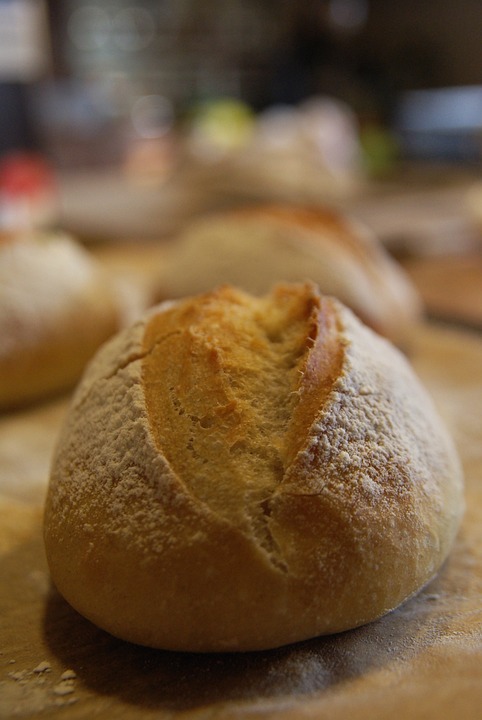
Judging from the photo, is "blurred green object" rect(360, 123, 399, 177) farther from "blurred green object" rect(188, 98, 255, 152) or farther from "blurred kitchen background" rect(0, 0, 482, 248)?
"blurred green object" rect(188, 98, 255, 152)

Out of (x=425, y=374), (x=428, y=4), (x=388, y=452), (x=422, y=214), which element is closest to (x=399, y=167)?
(x=422, y=214)

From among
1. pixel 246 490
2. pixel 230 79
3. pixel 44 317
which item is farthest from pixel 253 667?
pixel 230 79

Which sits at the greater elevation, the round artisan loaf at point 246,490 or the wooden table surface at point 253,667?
the round artisan loaf at point 246,490

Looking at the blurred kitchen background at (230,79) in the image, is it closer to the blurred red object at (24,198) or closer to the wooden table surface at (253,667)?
the blurred red object at (24,198)

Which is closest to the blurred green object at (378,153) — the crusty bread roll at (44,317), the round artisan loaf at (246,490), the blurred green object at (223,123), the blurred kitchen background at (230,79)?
the blurred kitchen background at (230,79)

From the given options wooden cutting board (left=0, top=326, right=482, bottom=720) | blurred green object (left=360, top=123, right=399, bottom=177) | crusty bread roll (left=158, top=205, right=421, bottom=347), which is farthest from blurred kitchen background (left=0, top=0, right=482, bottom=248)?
wooden cutting board (left=0, top=326, right=482, bottom=720)

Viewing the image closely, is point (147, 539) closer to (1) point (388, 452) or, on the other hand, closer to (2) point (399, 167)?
(1) point (388, 452)

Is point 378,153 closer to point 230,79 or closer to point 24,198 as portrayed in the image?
point 24,198
